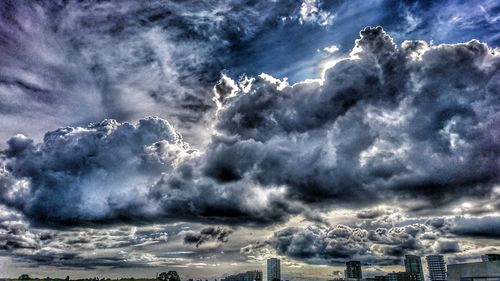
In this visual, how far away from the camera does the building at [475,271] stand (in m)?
51.9

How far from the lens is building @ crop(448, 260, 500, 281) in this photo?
51.9 meters

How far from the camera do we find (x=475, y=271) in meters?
55.8

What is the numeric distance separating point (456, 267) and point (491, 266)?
860 cm

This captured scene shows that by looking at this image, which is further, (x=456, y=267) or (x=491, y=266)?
(x=456, y=267)

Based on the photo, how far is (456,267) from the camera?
6062 cm

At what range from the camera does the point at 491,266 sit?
5253 cm
